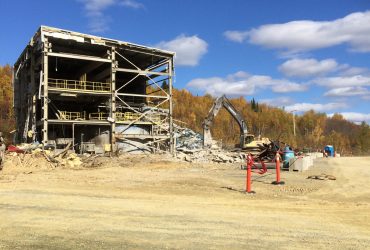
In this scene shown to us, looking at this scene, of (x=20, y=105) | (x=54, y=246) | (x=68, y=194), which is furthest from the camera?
(x=20, y=105)

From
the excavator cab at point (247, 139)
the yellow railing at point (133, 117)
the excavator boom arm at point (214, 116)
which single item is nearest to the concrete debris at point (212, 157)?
the excavator boom arm at point (214, 116)

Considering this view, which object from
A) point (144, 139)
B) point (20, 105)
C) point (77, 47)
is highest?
point (77, 47)

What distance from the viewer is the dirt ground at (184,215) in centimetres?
687

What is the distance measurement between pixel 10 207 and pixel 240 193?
23.8 feet

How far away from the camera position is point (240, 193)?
1386 cm

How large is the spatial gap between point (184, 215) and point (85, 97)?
1230 inches

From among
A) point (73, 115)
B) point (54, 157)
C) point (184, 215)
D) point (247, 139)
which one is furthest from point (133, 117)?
point (184, 215)

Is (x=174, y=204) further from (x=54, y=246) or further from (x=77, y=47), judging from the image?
(x=77, y=47)

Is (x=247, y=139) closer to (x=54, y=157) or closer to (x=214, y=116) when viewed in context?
(x=214, y=116)

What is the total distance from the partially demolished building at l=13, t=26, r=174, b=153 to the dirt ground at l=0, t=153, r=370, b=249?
1859cm

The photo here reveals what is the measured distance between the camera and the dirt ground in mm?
6867

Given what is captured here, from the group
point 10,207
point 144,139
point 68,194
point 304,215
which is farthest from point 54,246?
point 144,139

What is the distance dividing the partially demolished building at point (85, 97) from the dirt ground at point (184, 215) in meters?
18.6

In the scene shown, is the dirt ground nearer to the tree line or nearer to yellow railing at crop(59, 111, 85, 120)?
yellow railing at crop(59, 111, 85, 120)
